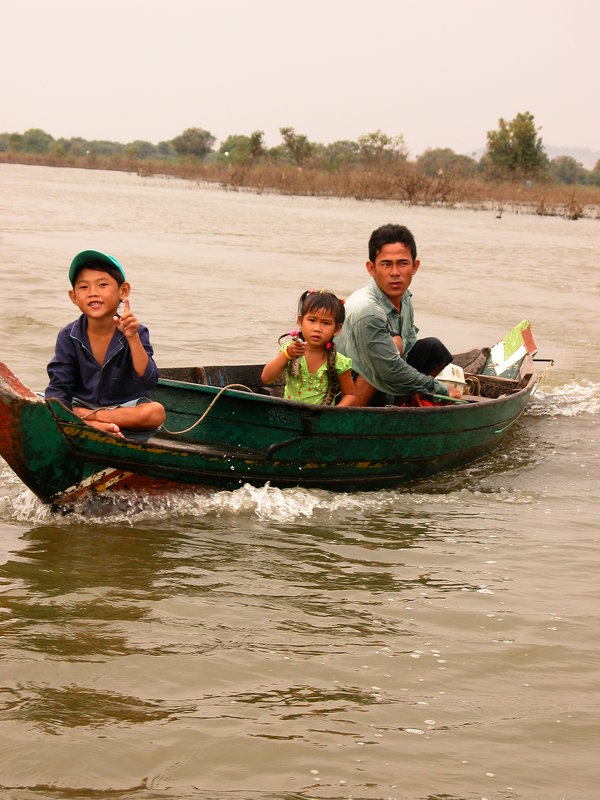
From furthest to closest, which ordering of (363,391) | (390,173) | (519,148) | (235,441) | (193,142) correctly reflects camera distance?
(193,142)
(519,148)
(390,173)
(363,391)
(235,441)

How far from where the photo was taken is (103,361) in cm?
434

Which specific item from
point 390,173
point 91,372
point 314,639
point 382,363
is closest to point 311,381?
point 382,363

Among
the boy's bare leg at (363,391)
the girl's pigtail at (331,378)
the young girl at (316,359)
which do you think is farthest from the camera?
the boy's bare leg at (363,391)

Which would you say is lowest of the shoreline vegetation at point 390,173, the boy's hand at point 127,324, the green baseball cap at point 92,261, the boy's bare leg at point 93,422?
the boy's bare leg at point 93,422

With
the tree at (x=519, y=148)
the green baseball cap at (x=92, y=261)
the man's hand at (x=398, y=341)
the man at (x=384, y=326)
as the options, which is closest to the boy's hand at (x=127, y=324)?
the green baseball cap at (x=92, y=261)

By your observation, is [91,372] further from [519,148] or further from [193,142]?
[193,142]

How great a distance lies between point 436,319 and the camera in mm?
12109

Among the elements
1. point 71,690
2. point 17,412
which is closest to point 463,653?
point 71,690

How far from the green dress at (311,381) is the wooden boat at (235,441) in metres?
0.21

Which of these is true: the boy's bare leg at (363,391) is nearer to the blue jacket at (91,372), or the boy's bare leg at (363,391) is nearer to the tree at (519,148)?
the blue jacket at (91,372)

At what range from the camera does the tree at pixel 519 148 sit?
48.0m

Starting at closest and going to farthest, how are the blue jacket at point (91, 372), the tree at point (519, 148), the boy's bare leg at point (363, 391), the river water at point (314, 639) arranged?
the river water at point (314, 639)
the blue jacket at point (91, 372)
the boy's bare leg at point (363, 391)
the tree at point (519, 148)

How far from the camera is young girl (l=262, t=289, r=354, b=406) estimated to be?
495 cm

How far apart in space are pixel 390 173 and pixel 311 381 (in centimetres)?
3169
